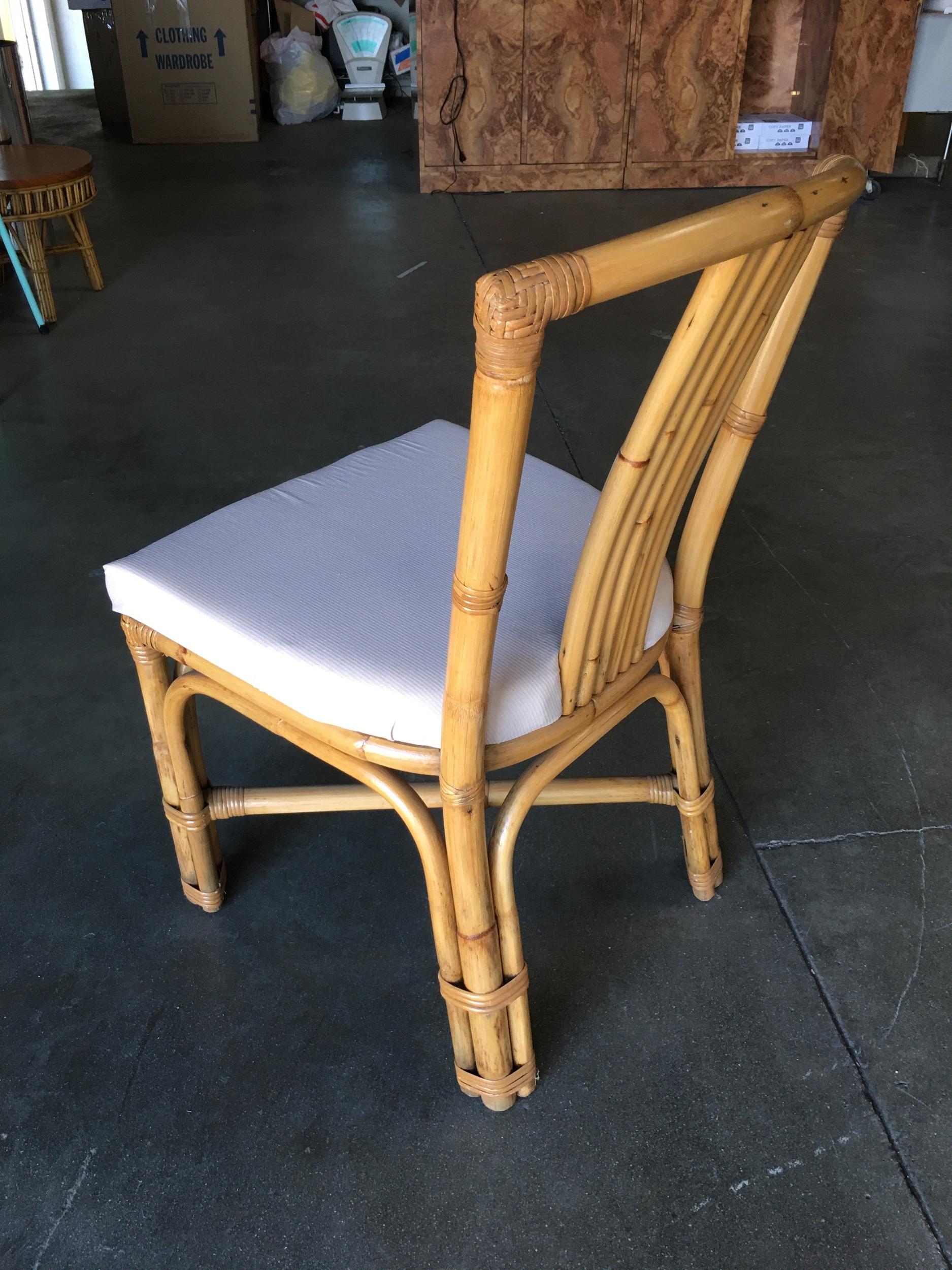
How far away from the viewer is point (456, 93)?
3986 mm

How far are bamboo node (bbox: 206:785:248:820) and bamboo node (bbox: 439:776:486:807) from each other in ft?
1.28

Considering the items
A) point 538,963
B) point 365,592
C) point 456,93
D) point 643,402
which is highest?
point 643,402

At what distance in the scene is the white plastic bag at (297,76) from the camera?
5.06 meters

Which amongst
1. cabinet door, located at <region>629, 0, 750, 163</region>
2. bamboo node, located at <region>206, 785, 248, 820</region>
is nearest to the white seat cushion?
bamboo node, located at <region>206, 785, 248, 820</region>

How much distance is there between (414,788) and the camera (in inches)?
41.9

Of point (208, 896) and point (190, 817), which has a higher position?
point (190, 817)

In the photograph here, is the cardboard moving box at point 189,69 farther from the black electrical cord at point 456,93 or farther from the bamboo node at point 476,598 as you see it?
the bamboo node at point 476,598

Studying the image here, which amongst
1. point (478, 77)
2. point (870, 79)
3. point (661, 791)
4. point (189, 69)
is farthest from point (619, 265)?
point (189, 69)

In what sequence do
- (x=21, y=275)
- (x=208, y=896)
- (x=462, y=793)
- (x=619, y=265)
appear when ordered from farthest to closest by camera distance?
1. (x=21, y=275)
2. (x=208, y=896)
3. (x=462, y=793)
4. (x=619, y=265)

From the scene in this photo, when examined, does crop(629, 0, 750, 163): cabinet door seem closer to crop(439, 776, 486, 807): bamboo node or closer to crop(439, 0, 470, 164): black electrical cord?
crop(439, 0, 470, 164): black electrical cord

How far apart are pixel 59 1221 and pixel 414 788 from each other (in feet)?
1.68

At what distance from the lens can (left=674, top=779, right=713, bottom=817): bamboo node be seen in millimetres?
1258

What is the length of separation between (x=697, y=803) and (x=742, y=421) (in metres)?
0.45

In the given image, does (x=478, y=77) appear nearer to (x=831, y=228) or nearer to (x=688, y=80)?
(x=688, y=80)
